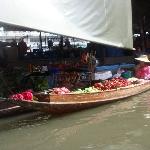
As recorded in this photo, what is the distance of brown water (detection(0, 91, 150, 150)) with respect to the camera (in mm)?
6969

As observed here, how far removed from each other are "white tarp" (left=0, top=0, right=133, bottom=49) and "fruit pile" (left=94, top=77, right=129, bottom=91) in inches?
46.7

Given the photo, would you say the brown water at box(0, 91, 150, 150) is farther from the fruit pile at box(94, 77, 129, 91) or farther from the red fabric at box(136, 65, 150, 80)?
the red fabric at box(136, 65, 150, 80)

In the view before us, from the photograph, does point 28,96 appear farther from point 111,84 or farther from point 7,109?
point 111,84

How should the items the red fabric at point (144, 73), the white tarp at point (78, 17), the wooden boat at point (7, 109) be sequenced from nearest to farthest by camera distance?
the white tarp at point (78, 17)
the wooden boat at point (7, 109)
the red fabric at point (144, 73)

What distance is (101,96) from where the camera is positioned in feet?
32.1

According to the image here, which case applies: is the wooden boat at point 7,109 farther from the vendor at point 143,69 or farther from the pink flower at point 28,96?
the vendor at point 143,69

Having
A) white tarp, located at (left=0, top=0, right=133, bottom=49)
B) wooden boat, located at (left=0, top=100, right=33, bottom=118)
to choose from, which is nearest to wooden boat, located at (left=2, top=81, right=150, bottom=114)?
wooden boat, located at (left=0, top=100, right=33, bottom=118)

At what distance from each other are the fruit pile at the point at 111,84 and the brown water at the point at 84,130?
0.45 m

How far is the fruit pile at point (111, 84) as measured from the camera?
10.2 meters

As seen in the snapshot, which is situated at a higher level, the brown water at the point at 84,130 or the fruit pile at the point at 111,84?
the fruit pile at the point at 111,84

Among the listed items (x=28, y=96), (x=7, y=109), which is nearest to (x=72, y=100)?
(x=28, y=96)

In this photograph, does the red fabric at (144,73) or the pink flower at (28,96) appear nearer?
the pink flower at (28,96)

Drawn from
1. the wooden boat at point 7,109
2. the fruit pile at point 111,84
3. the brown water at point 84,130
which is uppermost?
the fruit pile at point 111,84

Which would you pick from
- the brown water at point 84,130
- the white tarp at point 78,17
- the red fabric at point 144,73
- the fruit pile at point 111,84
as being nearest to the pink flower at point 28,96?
the brown water at point 84,130
